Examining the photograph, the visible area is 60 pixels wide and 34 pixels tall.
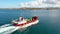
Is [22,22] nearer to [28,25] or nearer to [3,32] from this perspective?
[28,25]

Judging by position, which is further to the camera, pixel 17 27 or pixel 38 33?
pixel 17 27

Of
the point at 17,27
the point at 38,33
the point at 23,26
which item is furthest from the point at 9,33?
the point at 23,26

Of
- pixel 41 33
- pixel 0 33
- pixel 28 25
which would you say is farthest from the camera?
pixel 28 25

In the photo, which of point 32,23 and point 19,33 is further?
point 32,23

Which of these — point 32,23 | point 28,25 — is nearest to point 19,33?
point 28,25

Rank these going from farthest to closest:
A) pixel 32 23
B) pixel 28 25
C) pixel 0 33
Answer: pixel 32 23
pixel 28 25
pixel 0 33

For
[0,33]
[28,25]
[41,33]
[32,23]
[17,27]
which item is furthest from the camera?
[32,23]

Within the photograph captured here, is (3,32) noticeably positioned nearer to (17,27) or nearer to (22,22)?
(17,27)

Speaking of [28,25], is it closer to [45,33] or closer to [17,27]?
[17,27]

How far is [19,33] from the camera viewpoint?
36.0m

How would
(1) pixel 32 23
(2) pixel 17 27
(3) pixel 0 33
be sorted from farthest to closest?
1. (1) pixel 32 23
2. (2) pixel 17 27
3. (3) pixel 0 33

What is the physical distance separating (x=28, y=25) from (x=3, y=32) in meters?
16.3

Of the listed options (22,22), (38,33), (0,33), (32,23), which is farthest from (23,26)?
(0,33)

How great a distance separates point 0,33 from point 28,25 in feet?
56.1
